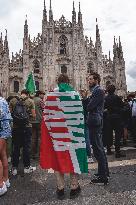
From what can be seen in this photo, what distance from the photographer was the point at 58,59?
1778 inches

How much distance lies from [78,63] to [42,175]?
39458 mm

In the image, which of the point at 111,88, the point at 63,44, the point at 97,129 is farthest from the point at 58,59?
the point at 97,129

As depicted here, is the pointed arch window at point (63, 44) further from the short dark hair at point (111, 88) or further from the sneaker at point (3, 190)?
the sneaker at point (3, 190)

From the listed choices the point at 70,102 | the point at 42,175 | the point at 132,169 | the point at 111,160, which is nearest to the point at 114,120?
the point at 111,160

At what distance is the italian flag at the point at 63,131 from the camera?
185 inches

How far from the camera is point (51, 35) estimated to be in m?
45.1

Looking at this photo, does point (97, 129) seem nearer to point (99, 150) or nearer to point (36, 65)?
point (99, 150)

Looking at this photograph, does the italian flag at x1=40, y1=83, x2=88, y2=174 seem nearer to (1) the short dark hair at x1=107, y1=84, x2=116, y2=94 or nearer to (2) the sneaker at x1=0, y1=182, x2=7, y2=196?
(2) the sneaker at x1=0, y1=182, x2=7, y2=196

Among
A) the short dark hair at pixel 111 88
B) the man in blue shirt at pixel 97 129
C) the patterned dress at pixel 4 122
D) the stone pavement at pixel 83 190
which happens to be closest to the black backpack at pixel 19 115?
the stone pavement at pixel 83 190

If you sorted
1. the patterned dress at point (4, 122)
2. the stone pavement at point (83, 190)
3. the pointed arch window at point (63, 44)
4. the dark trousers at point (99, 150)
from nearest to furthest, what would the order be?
the stone pavement at point (83, 190) < the patterned dress at point (4, 122) < the dark trousers at point (99, 150) < the pointed arch window at point (63, 44)

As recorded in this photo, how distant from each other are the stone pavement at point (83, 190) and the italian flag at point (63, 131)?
418 millimetres

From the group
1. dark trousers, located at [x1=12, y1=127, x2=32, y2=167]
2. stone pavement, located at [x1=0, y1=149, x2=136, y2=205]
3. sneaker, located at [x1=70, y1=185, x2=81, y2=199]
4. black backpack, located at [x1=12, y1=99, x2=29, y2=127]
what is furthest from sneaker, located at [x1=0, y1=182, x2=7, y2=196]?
black backpack, located at [x1=12, y1=99, x2=29, y2=127]

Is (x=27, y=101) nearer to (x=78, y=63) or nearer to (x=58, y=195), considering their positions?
(x=58, y=195)

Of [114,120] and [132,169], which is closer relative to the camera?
[132,169]
